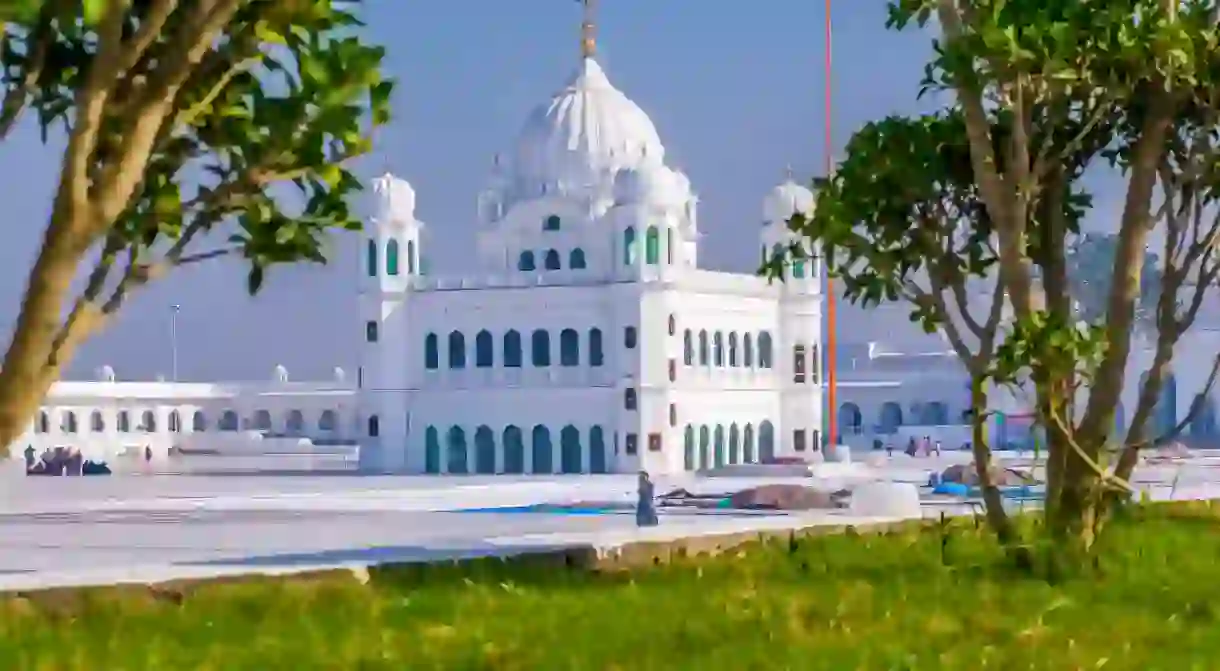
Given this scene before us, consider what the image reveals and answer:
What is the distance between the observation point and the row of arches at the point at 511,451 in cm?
4369

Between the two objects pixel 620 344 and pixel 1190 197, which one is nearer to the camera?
pixel 1190 197

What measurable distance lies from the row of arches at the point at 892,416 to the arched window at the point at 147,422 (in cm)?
2237

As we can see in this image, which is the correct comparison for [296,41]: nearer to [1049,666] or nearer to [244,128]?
[244,128]

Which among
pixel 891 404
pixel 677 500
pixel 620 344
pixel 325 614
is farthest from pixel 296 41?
pixel 891 404

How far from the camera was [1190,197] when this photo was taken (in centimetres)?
1047

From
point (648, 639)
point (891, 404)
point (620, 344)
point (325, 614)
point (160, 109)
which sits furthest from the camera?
point (891, 404)

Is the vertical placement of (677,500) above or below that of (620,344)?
below

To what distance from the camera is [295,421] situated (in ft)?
230

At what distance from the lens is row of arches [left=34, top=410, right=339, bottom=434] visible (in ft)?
212

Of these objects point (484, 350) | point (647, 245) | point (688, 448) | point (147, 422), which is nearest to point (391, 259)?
point (484, 350)

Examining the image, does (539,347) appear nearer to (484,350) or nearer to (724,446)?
(484,350)

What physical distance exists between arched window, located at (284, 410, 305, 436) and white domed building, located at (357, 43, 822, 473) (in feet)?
75.9

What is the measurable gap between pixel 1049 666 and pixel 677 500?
71.2 ft

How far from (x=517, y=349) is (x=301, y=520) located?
782 inches
